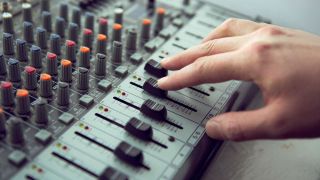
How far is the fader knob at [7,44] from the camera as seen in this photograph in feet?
3.87

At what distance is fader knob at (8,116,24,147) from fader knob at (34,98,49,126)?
0.06m

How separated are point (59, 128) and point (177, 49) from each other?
0.52m

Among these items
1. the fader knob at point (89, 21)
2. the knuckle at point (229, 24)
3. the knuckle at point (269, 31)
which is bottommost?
the fader knob at point (89, 21)

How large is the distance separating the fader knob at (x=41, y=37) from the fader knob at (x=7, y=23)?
0.30 ft

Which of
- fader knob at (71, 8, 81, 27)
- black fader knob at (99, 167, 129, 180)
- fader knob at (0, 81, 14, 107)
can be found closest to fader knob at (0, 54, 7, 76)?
fader knob at (0, 81, 14, 107)

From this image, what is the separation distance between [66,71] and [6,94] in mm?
174

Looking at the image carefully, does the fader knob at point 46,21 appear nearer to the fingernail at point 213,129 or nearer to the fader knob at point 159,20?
the fader knob at point 159,20

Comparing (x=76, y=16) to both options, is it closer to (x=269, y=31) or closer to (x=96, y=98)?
(x=96, y=98)

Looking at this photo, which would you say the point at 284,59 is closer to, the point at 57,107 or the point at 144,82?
the point at 144,82

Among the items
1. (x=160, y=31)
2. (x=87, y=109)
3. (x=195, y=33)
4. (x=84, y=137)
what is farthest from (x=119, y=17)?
(x=84, y=137)

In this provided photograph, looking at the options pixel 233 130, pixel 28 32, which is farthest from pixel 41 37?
pixel 233 130

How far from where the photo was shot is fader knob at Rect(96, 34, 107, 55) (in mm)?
1279

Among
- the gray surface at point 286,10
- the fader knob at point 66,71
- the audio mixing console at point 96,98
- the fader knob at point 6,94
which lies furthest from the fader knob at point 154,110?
the gray surface at point 286,10

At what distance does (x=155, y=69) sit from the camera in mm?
1249
